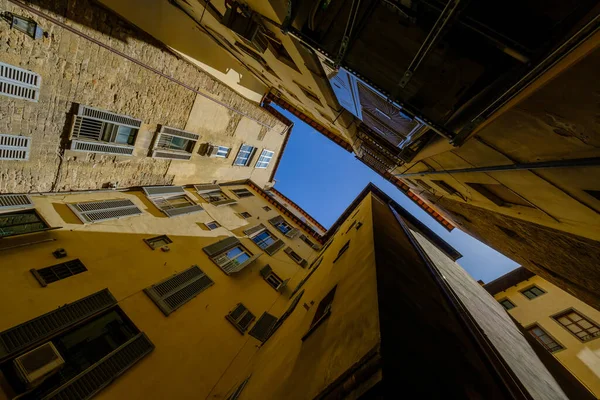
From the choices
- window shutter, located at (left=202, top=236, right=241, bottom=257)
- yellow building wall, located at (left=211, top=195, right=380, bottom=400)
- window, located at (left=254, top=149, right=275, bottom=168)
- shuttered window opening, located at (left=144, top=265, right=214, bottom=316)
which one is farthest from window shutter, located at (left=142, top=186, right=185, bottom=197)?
yellow building wall, located at (left=211, top=195, right=380, bottom=400)

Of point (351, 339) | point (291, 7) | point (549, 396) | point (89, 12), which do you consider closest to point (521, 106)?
point (351, 339)

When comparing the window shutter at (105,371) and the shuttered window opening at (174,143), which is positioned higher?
the shuttered window opening at (174,143)

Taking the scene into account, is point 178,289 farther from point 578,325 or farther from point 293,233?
point 578,325

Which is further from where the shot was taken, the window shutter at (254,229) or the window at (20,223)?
Answer: the window shutter at (254,229)

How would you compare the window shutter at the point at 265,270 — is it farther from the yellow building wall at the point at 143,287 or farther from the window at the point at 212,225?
the window at the point at 212,225

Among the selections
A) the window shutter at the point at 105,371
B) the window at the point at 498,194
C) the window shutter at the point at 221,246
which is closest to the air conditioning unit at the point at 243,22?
the window at the point at 498,194

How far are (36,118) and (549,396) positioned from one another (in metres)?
11.9

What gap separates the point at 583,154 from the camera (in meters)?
2.13

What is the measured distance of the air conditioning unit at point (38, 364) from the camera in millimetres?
4176

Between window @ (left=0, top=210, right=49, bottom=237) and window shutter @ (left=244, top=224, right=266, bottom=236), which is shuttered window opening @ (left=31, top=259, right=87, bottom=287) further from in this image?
window shutter @ (left=244, top=224, right=266, bottom=236)

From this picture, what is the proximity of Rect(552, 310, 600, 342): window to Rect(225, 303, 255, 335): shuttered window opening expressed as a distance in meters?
15.9

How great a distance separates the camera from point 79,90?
23.0 feet

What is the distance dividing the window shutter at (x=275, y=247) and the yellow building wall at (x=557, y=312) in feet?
49.1

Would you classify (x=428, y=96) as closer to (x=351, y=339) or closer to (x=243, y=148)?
(x=351, y=339)
